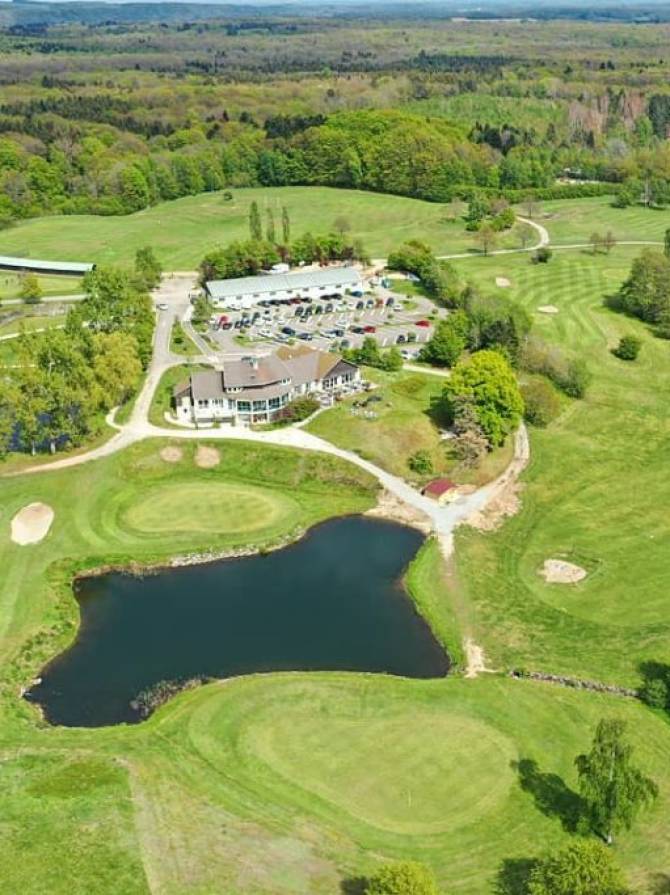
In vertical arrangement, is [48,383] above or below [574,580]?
above

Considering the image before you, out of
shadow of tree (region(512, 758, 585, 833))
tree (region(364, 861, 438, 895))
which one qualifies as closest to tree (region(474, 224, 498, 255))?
shadow of tree (region(512, 758, 585, 833))

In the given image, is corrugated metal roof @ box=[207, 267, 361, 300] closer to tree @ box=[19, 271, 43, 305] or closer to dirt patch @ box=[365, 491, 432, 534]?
tree @ box=[19, 271, 43, 305]

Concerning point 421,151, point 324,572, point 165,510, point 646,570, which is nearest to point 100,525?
point 165,510

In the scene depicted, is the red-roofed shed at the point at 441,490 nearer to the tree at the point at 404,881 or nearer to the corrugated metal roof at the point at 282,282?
the tree at the point at 404,881

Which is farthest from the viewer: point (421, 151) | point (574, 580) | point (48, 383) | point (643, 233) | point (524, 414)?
point (421, 151)

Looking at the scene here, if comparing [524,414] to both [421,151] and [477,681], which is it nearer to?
[477,681]

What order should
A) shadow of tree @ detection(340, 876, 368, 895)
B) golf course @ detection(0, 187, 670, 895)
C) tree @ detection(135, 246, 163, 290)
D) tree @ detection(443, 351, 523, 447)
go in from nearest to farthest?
shadow of tree @ detection(340, 876, 368, 895) → golf course @ detection(0, 187, 670, 895) → tree @ detection(443, 351, 523, 447) → tree @ detection(135, 246, 163, 290)
